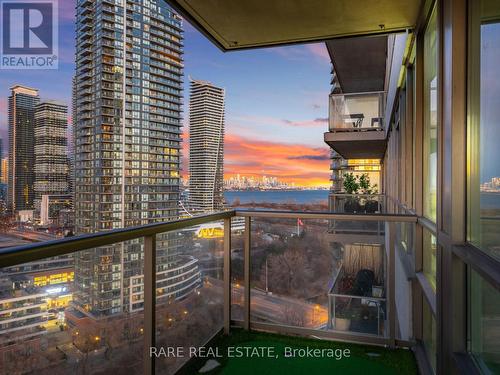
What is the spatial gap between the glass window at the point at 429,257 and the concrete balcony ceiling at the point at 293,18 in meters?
1.57

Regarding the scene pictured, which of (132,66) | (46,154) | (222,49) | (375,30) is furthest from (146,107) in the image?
(375,30)

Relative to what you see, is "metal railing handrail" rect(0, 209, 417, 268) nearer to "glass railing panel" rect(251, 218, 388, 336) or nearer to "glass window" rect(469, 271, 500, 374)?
"glass railing panel" rect(251, 218, 388, 336)

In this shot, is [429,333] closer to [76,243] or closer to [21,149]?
[76,243]

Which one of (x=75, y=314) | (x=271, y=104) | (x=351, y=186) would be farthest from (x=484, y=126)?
(x=271, y=104)

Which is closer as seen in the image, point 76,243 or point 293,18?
point 76,243

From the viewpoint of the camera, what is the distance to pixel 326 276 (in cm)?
271

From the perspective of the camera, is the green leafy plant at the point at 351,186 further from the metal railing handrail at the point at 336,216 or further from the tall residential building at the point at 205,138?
the metal railing handrail at the point at 336,216

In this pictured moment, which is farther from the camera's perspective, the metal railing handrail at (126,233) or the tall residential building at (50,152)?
the tall residential building at (50,152)

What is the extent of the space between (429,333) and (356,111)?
632 centimetres

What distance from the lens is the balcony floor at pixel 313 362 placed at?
2318 mm

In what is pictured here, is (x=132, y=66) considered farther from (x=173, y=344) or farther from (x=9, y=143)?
(x=173, y=344)

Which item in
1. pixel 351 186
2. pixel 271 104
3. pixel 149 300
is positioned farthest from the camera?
pixel 271 104

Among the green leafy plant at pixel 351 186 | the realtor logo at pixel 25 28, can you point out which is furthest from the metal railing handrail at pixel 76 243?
the realtor logo at pixel 25 28

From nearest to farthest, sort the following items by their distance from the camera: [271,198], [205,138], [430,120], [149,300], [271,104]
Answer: [149,300]
[430,120]
[271,198]
[205,138]
[271,104]
